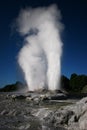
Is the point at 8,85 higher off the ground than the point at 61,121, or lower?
higher

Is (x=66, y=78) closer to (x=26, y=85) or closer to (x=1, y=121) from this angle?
(x=26, y=85)

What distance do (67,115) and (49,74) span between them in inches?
2489

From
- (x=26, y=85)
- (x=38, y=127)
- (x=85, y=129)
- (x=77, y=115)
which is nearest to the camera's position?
(x=85, y=129)

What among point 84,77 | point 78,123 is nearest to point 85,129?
point 78,123

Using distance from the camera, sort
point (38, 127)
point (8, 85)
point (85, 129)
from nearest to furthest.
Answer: point (85, 129) → point (38, 127) → point (8, 85)

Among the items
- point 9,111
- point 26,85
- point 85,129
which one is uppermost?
point 26,85

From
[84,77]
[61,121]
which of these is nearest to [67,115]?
[61,121]

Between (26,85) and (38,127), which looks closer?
(38,127)

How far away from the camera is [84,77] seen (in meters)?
134

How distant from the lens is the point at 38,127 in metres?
18.7

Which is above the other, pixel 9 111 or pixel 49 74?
pixel 49 74

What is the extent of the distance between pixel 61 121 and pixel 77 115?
1.33 meters

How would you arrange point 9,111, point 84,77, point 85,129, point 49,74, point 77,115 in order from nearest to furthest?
1. point 85,129
2. point 77,115
3. point 9,111
4. point 49,74
5. point 84,77

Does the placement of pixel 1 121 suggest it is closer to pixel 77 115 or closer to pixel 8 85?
pixel 77 115
